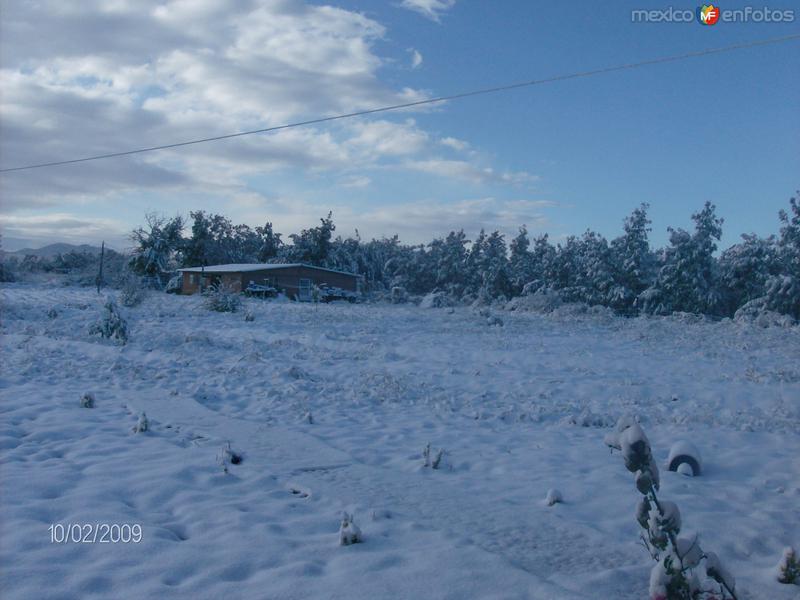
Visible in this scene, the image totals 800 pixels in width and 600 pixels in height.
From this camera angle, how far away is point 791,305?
35.8 metres

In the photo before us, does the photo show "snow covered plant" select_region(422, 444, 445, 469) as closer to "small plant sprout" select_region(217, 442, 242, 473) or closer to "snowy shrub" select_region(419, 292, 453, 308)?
"small plant sprout" select_region(217, 442, 242, 473)

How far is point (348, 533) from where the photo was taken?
434 cm

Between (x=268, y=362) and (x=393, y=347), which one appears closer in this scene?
(x=268, y=362)

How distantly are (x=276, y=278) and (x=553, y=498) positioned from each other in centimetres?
3893

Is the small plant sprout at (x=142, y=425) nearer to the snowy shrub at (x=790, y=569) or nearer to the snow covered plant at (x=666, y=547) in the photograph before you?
the snow covered plant at (x=666, y=547)

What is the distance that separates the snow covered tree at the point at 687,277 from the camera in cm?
4147

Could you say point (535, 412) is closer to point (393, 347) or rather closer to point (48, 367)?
point (393, 347)

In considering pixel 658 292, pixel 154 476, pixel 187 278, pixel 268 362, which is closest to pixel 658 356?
pixel 268 362


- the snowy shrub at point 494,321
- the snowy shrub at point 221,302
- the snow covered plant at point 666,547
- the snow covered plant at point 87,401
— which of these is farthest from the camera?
the snowy shrub at point 221,302

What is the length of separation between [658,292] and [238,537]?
42729 millimetres

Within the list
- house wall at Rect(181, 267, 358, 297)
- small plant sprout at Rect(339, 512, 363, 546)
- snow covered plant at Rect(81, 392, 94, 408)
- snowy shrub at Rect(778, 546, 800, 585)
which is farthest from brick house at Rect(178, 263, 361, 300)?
snowy shrub at Rect(778, 546, 800, 585)

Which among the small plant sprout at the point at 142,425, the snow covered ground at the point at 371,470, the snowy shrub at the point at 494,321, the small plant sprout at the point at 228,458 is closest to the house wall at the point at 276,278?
the snowy shrub at the point at 494,321

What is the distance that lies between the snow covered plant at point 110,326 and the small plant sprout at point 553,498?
1286cm

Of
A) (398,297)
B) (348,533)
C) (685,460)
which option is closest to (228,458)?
(348,533)
